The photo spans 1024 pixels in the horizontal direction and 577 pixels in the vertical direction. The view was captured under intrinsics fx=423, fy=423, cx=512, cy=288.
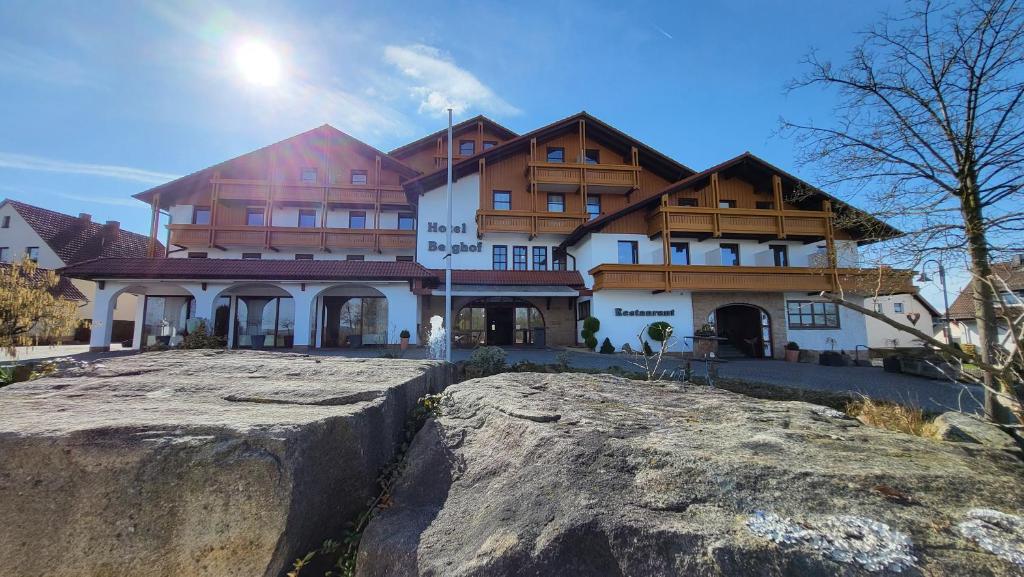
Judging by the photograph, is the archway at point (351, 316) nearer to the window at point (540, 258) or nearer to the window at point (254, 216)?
the window at point (254, 216)

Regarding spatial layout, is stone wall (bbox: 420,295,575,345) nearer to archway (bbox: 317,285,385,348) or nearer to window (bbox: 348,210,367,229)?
archway (bbox: 317,285,385,348)

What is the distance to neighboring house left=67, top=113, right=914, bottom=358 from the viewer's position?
1853cm

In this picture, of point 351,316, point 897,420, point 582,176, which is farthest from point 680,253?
point 351,316

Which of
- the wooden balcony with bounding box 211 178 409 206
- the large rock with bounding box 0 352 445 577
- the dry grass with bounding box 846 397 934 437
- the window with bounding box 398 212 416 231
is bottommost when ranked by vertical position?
the dry grass with bounding box 846 397 934 437

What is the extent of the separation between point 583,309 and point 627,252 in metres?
3.48

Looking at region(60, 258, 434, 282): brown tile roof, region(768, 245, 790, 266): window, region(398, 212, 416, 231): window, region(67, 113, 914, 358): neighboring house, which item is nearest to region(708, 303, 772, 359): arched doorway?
region(67, 113, 914, 358): neighboring house

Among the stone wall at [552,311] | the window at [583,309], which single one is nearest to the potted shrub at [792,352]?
the window at [583,309]

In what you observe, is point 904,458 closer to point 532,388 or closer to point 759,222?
point 532,388

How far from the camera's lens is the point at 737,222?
19859 millimetres

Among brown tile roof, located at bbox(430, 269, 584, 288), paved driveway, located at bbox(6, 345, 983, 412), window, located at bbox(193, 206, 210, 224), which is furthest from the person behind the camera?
window, located at bbox(193, 206, 210, 224)

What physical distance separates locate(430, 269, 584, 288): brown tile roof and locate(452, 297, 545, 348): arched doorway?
1850mm

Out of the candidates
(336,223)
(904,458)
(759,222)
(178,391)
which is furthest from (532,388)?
(336,223)

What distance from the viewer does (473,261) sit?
2184 centimetres

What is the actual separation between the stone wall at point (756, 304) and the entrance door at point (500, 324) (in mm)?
9049
